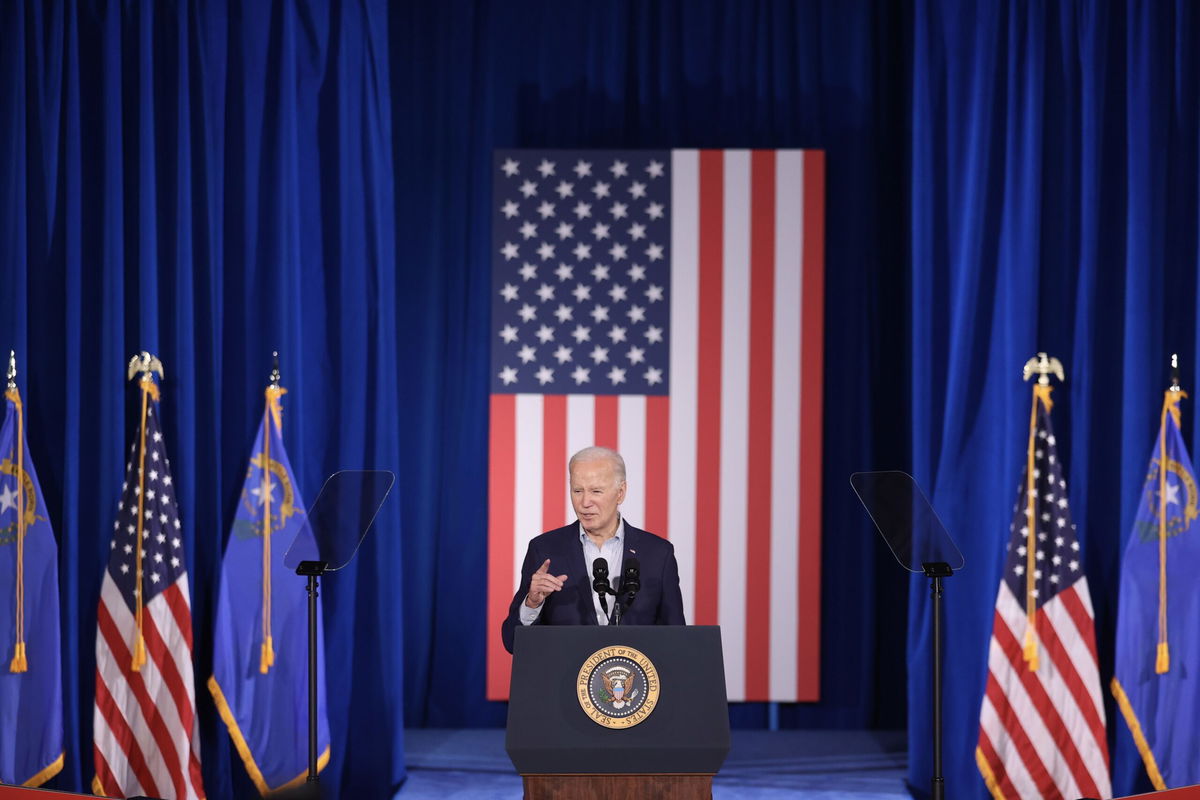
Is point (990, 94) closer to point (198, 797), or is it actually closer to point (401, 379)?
point (401, 379)

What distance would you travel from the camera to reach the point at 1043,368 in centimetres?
439

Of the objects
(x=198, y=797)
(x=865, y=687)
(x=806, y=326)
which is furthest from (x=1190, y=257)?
(x=198, y=797)

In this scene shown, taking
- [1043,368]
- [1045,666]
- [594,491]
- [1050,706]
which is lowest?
[1050,706]

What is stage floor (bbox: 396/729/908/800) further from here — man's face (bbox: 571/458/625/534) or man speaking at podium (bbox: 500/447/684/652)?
man's face (bbox: 571/458/625/534)

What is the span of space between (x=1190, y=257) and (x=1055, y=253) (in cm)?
50

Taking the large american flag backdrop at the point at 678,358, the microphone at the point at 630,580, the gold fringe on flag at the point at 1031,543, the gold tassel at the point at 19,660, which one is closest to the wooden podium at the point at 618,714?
the microphone at the point at 630,580

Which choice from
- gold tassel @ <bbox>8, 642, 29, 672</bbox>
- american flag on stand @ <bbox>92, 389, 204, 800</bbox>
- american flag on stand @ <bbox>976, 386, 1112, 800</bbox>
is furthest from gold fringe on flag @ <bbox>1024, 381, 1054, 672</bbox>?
gold tassel @ <bbox>8, 642, 29, 672</bbox>

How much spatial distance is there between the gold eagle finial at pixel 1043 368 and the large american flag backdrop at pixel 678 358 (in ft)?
3.13

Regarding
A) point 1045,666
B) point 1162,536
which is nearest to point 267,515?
point 1045,666

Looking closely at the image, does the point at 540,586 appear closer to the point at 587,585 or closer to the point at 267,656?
the point at 587,585

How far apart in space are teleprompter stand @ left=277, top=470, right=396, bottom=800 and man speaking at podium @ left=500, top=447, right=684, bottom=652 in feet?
2.21

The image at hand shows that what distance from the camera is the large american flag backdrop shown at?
5.06m

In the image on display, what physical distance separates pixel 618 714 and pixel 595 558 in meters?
0.85

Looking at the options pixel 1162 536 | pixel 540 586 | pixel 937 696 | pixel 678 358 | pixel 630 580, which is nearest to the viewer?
pixel 630 580
